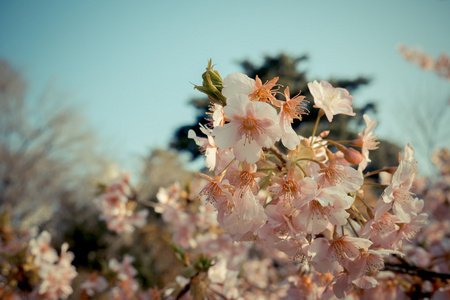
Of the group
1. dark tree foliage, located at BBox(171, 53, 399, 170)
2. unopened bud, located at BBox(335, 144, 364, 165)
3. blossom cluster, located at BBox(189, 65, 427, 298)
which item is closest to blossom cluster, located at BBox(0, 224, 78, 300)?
blossom cluster, located at BBox(189, 65, 427, 298)

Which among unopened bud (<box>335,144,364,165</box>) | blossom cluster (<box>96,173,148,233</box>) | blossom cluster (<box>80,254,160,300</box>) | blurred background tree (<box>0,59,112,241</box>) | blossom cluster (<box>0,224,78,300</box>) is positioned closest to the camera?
unopened bud (<box>335,144,364,165</box>)

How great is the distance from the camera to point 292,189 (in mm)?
667

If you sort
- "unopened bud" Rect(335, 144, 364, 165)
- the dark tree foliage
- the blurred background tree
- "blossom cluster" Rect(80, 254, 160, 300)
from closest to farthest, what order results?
"unopened bud" Rect(335, 144, 364, 165) < "blossom cluster" Rect(80, 254, 160, 300) < the dark tree foliage < the blurred background tree

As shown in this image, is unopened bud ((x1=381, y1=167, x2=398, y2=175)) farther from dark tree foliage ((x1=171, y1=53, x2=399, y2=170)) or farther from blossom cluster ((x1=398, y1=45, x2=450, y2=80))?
blossom cluster ((x1=398, y1=45, x2=450, y2=80))

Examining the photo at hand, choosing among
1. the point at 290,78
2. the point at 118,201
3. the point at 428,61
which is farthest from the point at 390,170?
the point at 428,61

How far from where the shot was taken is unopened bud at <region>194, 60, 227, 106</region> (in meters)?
0.69

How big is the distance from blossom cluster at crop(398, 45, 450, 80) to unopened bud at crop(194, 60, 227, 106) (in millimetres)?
9431

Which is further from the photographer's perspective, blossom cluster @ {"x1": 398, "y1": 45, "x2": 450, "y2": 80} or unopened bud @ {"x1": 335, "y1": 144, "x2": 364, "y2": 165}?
blossom cluster @ {"x1": 398, "y1": 45, "x2": 450, "y2": 80}

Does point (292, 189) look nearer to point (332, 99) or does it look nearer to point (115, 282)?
point (332, 99)

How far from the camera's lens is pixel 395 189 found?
0.71 meters

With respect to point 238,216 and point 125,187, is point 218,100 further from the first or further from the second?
point 125,187

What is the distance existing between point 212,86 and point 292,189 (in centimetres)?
33

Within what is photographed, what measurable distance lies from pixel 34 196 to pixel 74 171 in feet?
7.30

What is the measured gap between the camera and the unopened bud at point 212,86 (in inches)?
27.1
